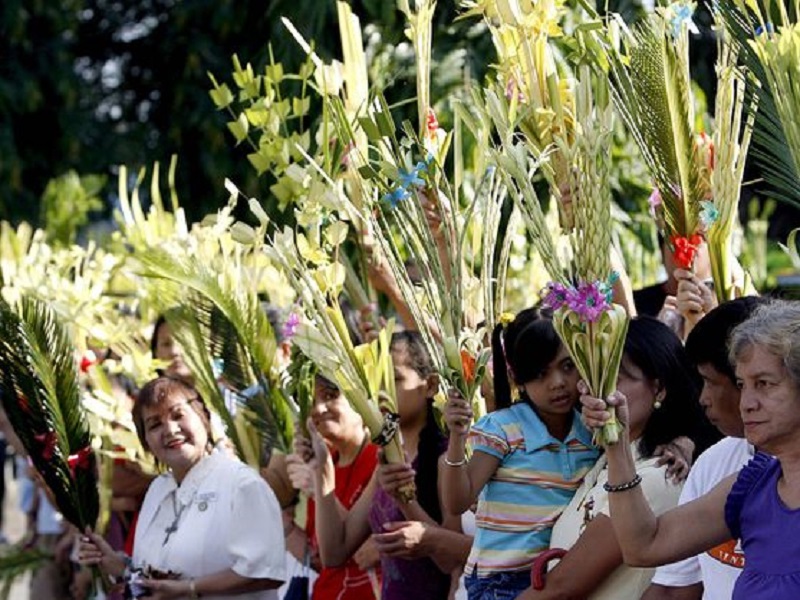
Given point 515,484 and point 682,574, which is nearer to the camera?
point 682,574

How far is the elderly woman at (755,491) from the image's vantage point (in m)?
3.12

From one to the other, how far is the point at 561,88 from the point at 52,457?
216 centimetres

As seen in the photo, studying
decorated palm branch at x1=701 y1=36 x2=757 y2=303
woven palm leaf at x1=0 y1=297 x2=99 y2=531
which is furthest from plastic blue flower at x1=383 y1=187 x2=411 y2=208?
woven palm leaf at x1=0 y1=297 x2=99 y2=531

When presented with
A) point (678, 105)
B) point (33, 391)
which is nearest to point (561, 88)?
point (678, 105)

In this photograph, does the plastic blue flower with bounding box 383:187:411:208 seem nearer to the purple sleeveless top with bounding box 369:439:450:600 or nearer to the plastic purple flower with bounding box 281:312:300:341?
the plastic purple flower with bounding box 281:312:300:341

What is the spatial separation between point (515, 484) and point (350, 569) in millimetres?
1188

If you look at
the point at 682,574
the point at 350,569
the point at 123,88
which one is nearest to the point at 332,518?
the point at 350,569

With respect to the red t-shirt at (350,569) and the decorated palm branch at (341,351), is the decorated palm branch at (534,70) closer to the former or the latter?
the decorated palm branch at (341,351)

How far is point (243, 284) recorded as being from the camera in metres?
5.78

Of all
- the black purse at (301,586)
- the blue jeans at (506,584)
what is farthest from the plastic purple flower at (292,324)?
the black purse at (301,586)

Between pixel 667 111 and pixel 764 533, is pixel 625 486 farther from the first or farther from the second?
pixel 667 111

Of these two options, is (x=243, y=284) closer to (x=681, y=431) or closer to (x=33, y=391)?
(x=33, y=391)

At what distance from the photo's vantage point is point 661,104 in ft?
13.5

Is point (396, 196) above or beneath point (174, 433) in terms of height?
above
